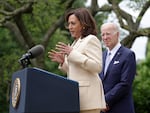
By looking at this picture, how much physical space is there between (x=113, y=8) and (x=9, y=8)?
118 inches

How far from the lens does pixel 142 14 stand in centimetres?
1120

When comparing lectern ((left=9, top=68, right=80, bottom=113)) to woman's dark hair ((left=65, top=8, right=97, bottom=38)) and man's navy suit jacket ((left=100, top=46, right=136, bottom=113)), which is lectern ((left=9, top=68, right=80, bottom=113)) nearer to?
woman's dark hair ((left=65, top=8, right=97, bottom=38))

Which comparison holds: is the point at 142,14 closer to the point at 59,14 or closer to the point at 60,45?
the point at 59,14

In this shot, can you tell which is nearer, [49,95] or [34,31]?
[49,95]

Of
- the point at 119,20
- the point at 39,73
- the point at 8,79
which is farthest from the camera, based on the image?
the point at 8,79

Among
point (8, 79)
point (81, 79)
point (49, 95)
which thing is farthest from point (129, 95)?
point (8, 79)

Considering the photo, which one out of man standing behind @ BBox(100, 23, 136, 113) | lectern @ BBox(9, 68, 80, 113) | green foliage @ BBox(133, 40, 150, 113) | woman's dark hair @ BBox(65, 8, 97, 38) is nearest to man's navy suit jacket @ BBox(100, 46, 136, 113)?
man standing behind @ BBox(100, 23, 136, 113)

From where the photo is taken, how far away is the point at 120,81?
4293 mm

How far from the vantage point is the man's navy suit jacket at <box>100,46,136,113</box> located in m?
4.24

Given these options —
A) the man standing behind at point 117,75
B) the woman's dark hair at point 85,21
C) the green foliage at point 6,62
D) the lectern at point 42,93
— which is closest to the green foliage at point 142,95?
the green foliage at point 6,62

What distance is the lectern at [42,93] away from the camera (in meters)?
2.90

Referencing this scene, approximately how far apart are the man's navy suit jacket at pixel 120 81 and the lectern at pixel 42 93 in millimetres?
1160

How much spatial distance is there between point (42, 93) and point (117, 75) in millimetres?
1483

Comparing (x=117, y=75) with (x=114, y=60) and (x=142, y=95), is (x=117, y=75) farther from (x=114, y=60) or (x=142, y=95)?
(x=142, y=95)
